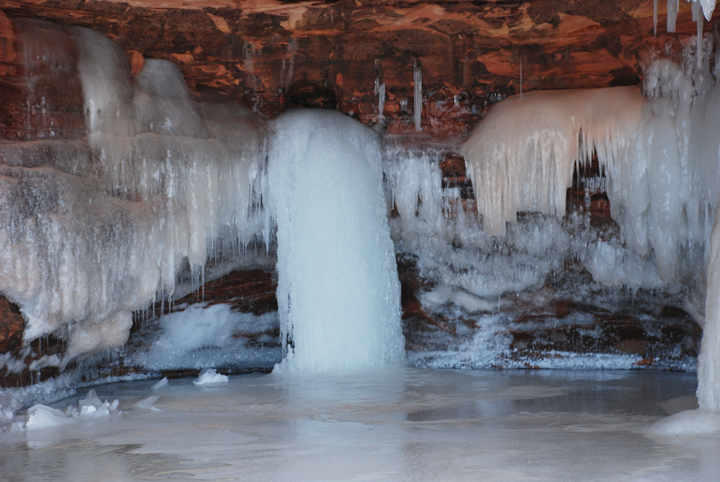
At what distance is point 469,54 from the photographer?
321 inches

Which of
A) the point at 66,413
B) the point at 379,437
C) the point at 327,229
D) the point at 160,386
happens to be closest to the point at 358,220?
the point at 327,229

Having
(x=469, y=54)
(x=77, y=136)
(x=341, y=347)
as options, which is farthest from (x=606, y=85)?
(x=77, y=136)

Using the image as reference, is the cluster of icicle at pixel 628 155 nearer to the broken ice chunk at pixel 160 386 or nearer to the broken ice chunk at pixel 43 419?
the broken ice chunk at pixel 160 386

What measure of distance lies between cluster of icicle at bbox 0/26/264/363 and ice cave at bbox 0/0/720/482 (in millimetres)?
25

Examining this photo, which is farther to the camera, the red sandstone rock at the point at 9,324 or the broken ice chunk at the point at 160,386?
the broken ice chunk at the point at 160,386

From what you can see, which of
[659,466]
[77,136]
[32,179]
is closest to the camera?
[659,466]

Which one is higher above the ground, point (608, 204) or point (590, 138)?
point (590, 138)

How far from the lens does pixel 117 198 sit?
705 cm

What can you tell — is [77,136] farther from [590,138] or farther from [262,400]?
[590,138]

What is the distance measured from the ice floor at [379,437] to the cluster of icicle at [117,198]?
1.07m

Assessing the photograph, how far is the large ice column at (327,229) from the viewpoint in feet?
27.2

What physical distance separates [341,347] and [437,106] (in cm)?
301

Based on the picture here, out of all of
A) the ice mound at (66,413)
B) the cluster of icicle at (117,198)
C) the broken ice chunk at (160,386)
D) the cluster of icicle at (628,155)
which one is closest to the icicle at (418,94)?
the cluster of icicle at (628,155)

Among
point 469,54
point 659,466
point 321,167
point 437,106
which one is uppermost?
point 469,54
